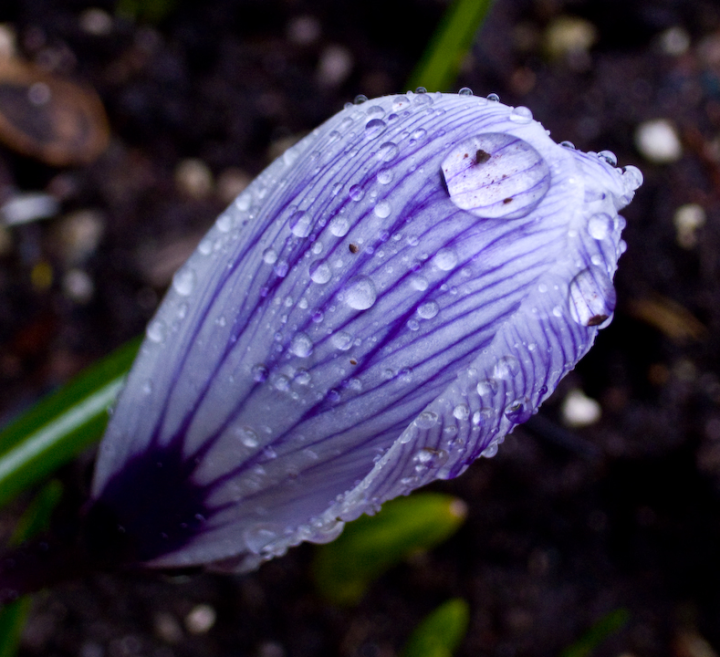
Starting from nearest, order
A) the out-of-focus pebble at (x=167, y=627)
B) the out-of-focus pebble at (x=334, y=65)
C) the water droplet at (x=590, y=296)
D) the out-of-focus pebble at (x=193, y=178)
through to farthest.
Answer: the water droplet at (x=590, y=296) → the out-of-focus pebble at (x=167, y=627) → the out-of-focus pebble at (x=193, y=178) → the out-of-focus pebble at (x=334, y=65)

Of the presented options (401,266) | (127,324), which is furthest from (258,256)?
(127,324)

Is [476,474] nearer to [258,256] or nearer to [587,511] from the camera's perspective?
[587,511]

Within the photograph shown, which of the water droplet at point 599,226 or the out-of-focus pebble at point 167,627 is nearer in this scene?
the water droplet at point 599,226

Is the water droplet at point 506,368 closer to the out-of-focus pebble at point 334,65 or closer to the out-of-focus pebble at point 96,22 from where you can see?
the out-of-focus pebble at point 334,65

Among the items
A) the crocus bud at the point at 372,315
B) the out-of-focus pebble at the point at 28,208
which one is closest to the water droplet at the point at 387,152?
the crocus bud at the point at 372,315

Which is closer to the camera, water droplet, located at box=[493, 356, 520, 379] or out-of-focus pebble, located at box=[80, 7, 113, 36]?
water droplet, located at box=[493, 356, 520, 379]

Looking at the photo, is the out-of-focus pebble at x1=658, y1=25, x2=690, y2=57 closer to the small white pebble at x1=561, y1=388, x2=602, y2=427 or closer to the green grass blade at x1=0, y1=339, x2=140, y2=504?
the small white pebble at x1=561, y1=388, x2=602, y2=427

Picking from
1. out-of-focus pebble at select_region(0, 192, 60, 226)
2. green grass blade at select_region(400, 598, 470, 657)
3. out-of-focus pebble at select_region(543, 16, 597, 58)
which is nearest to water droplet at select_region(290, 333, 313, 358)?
green grass blade at select_region(400, 598, 470, 657)
